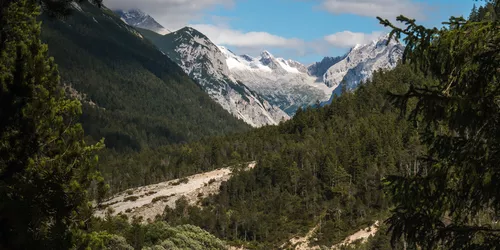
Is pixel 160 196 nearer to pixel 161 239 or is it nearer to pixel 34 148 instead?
pixel 161 239

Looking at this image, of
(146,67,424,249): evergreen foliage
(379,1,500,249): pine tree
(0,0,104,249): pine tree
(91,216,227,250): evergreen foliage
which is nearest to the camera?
(379,1,500,249): pine tree

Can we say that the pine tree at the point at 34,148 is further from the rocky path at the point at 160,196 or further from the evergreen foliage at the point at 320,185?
the rocky path at the point at 160,196

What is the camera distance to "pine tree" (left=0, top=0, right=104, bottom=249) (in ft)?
43.3

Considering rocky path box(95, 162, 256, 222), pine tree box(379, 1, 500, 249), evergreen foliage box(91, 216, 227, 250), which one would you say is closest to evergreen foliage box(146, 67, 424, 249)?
rocky path box(95, 162, 256, 222)

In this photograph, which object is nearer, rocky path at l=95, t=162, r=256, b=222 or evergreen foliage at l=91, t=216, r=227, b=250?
evergreen foliage at l=91, t=216, r=227, b=250

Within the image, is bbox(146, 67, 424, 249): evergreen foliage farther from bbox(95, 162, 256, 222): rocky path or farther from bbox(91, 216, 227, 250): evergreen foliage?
bbox(91, 216, 227, 250): evergreen foliage

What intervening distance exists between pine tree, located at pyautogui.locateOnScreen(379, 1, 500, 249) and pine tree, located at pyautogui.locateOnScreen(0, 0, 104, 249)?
9907mm

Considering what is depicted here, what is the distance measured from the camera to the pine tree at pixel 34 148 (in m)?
13.2

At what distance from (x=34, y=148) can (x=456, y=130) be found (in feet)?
40.6

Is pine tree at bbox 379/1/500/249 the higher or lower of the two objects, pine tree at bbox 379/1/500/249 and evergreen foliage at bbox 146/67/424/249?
the higher

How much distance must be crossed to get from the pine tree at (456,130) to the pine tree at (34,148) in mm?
9907

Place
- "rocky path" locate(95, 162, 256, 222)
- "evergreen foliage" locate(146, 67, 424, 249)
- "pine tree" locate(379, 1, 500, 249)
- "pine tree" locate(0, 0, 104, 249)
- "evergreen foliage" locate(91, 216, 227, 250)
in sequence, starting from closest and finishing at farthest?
"pine tree" locate(379, 1, 500, 249) → "pine tree" locate(0, 0, 104, 249) → "evergreen foliage" locate(91, 216, 227, 250) → "evergreen foliage" locate(146, 67, 424, 249) → "rocky path" locate(95, 162, 256, 222)

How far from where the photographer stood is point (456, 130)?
894cm

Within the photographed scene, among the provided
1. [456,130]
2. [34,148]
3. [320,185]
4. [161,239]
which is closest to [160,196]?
[320,185]
